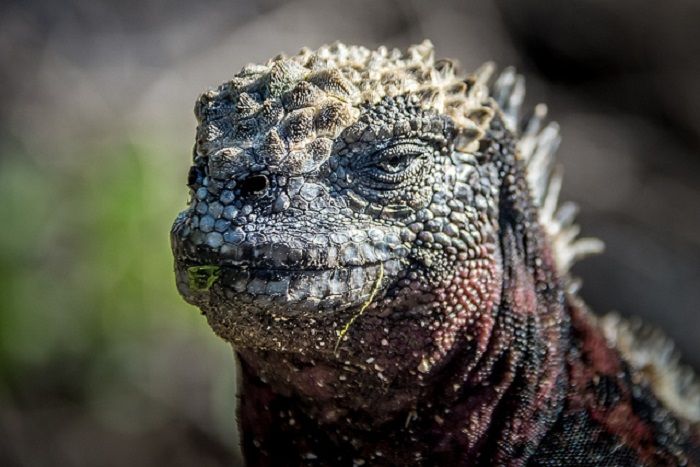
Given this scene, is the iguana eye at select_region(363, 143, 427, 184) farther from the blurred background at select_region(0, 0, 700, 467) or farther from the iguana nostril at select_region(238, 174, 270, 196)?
the blurred background at select_region(0, 0, 700, 467)

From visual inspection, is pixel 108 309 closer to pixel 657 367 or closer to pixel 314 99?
pixel 657 367

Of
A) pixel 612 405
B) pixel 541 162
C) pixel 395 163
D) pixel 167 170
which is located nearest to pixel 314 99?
pixel 395 163

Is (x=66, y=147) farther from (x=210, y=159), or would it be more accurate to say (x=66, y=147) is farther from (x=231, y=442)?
(x=210, y=159)

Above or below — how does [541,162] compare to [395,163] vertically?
above

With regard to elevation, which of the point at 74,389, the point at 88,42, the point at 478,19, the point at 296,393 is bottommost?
the point at 74,389

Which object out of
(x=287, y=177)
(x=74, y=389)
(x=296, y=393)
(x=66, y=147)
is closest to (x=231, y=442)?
(x=74, y=389)

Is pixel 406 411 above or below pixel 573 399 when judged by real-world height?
below

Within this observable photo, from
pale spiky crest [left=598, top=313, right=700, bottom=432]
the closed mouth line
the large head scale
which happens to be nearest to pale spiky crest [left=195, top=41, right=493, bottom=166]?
the large head scale

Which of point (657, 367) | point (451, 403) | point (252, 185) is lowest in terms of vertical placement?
point (451, 403)
